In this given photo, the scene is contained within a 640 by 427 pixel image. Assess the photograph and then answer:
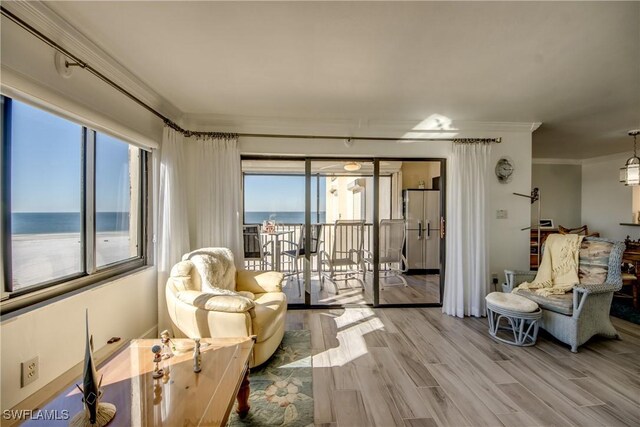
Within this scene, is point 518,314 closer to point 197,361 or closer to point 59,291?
point 197,361

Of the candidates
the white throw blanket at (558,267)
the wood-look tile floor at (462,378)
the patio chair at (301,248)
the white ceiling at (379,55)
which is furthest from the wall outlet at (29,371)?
the white throw blanket at (558,267)

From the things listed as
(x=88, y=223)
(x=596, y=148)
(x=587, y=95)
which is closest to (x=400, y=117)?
(x=587, y=95)

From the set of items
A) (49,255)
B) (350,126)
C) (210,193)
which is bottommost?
(49,255)

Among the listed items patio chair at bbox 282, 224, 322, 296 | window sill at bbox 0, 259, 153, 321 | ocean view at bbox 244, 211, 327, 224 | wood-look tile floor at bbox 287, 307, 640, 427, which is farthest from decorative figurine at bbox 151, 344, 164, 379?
patio chair at bbox 282, 224, 322, 296

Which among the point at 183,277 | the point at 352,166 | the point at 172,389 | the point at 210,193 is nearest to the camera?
the point at 172,389

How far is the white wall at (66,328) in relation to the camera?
1.46 metres

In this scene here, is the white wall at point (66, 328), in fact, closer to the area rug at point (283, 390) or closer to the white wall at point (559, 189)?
the area rug at point (283, 390)

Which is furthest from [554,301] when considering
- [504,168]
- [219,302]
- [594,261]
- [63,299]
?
[63,299]

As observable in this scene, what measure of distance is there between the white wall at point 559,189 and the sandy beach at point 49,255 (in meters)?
7.71

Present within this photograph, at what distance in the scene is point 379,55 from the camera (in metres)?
2.02

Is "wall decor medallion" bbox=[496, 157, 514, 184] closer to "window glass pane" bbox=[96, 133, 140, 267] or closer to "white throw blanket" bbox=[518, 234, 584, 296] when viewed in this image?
"white throw blanket" bbox=[518, 234, 584, 296]

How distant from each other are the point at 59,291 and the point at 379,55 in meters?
2.79

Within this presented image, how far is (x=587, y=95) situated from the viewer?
2738 mm

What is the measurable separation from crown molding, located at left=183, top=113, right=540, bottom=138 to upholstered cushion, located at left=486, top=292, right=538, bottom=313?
209 cm
